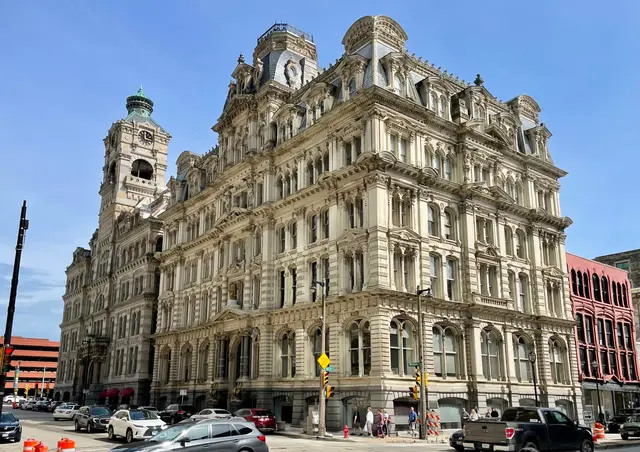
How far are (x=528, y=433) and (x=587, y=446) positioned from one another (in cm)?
412

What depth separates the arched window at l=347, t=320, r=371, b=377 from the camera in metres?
38.1

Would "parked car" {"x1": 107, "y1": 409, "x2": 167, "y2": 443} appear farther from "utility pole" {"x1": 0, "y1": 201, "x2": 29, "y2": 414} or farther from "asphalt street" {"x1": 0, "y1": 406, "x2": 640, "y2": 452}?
"utility pole" {"x1": 0, "y1": 201, "x2": 29, "y2": 414}

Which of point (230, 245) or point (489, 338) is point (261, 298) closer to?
point (230, 245)

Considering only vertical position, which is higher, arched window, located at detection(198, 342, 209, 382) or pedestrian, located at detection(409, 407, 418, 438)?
arched window, located at detection(198, 342, 209, 382)

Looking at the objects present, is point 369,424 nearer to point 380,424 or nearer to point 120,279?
point 380,424

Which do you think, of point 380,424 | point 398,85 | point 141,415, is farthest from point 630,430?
point 141,415

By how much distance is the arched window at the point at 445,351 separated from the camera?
40406mm

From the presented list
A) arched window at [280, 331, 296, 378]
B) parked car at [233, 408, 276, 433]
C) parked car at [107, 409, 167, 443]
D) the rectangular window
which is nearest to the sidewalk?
parked car at [233, 408, 276, 433]

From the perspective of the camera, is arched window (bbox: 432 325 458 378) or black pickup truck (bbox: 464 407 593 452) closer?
black pickup truck (bbox: 464 407 593 452)

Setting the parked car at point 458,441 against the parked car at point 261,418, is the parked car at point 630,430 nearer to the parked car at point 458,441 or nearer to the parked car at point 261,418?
the parked car at point 458,441

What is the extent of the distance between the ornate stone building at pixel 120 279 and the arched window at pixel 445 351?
3934 centimetres

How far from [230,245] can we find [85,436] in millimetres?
22095

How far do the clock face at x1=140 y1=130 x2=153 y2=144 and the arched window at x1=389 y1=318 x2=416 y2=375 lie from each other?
63.6 metres

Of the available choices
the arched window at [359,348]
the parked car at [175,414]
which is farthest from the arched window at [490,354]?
the parked car at [175,414]
